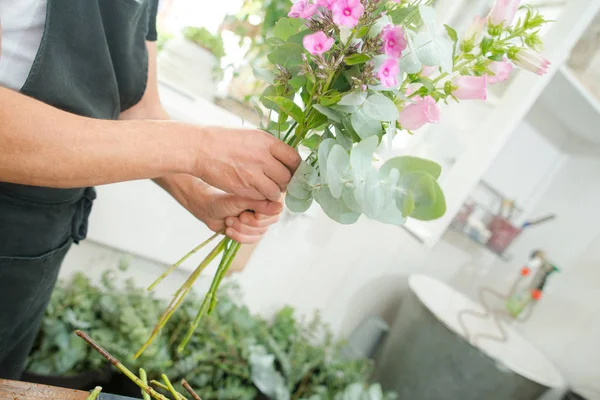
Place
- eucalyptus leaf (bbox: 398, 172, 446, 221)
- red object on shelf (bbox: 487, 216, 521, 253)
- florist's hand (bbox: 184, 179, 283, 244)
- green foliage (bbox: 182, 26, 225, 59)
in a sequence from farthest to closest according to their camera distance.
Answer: red object on shelf (bbox: 487, 216, 521, 253), green foliage (bbox: 182, 26, 225, 59), florist's hand (bbox: 184, 179, 283, 244), eucalyptus leaf (bbox: 398, 172, 446, 221)

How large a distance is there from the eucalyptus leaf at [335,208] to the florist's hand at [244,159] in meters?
0.06

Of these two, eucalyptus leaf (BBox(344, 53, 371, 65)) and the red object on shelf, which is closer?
eucalyptus leaf (BBox(344, 53, 371, 65))

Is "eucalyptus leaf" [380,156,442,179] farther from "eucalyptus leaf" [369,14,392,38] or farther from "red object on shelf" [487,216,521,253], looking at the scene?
"red object on shelf" [487,216,521,253]

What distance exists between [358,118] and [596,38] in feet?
6.23

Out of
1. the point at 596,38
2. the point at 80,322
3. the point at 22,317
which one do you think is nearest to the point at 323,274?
the point at 80,322

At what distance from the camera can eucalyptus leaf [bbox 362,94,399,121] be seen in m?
0.40

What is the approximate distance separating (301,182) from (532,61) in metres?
0.27

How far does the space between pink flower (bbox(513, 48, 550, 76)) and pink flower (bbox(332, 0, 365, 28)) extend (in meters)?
0.19

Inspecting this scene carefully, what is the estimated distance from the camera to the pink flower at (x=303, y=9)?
41 centimetres

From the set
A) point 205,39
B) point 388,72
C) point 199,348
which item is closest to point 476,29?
point 388,72

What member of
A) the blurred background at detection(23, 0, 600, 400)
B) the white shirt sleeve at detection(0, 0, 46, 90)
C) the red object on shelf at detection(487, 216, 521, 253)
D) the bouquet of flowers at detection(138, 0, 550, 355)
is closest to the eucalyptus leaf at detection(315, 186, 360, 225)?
the bouquet of flowers at detection(138, 0, 550, 355)

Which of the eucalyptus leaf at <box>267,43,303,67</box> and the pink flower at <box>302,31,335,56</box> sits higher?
the pink flower at <box>302,31,335,56</box>

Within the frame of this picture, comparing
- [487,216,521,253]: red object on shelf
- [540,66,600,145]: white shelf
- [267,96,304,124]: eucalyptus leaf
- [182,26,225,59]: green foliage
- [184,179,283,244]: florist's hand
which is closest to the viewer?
[267,96,304,124]: eucalyptus leaf

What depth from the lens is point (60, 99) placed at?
0.49m
